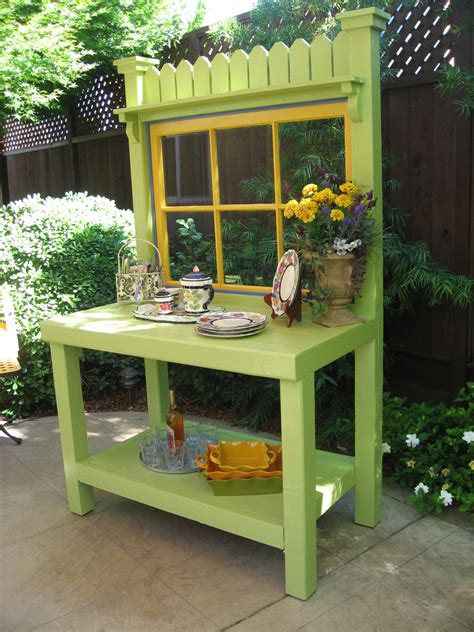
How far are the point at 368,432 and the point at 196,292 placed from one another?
895 millimetres

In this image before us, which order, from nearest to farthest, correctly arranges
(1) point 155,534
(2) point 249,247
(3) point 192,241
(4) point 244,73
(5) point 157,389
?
1. (4) point 244,73
2. (1) point 155,534
3. (2) point 249,247
4. (3) point 192,241
5. (5) point 157,389

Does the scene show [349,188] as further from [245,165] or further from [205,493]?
[205,493]

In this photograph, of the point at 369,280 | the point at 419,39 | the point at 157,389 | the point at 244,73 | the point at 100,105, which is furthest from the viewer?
the point at 100,105

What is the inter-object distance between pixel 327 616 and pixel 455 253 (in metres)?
1.98

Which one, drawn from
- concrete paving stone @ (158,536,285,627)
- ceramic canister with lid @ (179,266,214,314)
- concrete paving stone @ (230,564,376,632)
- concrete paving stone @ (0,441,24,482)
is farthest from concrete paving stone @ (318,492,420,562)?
concrete paving stone @ (0,441,24,482)

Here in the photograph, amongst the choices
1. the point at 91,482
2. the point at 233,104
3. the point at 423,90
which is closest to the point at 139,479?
the point at 91,482

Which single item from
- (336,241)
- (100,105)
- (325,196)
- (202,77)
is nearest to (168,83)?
(202,77)

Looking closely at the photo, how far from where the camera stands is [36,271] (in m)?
4.32

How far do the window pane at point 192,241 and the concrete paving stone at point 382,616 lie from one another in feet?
4.94

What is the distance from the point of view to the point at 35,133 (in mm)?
8133

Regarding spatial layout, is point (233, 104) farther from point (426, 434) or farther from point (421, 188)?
point (426, 434)

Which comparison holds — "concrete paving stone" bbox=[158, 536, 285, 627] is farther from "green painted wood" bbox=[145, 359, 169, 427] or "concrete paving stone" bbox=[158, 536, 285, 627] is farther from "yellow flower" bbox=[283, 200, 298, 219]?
"yellow flower" bbox=[283, 200, 298, 219]

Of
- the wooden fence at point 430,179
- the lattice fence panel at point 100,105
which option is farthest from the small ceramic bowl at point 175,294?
the lattice fence panel at point 100,105

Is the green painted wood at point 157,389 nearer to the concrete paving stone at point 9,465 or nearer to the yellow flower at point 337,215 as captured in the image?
the concrete paving stone at point 9,465
